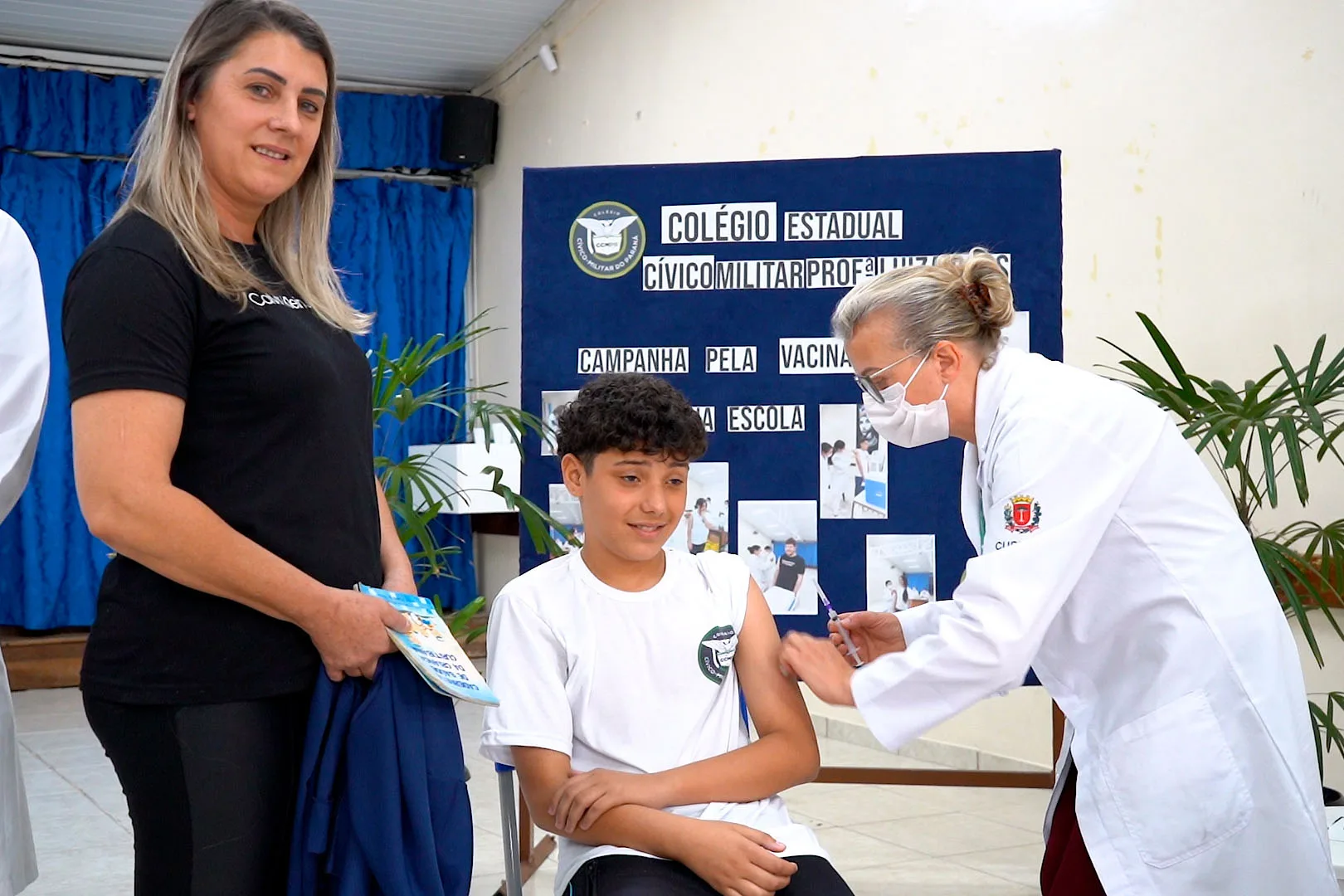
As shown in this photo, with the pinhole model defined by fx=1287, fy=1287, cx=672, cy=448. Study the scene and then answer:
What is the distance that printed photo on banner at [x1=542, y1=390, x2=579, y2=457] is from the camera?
9.43ft

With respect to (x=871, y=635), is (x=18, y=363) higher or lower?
higher

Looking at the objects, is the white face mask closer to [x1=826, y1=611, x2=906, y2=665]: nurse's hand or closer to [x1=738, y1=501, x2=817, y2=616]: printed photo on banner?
[x1=826, y1=611, x2=906, y2=665]: nurse's hand

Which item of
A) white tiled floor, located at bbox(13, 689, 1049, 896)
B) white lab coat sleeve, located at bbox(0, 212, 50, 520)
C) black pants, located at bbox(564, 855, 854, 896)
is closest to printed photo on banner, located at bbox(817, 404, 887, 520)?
white tiled floor, located at bbox(13, 689, 1049, 896)

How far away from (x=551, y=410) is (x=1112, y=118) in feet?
6.72

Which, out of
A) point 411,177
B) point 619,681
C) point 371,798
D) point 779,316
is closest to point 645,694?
point 619,681

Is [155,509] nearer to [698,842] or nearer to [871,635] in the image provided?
[698,842]

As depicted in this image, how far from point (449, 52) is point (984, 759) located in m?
4.35

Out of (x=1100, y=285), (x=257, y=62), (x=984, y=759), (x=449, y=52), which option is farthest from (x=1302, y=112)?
(x=449, y=52)

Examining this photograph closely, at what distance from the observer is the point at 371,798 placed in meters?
1.37

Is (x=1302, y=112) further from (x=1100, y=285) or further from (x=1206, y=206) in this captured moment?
(x=1100, y=285)

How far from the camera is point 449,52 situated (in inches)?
255

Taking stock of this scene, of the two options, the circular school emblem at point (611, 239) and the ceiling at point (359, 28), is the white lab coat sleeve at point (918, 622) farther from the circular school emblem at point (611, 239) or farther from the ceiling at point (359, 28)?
the ceiling at point (359, 28)

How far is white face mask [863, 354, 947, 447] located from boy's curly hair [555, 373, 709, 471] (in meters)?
0.26

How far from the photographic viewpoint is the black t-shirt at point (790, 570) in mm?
2904
